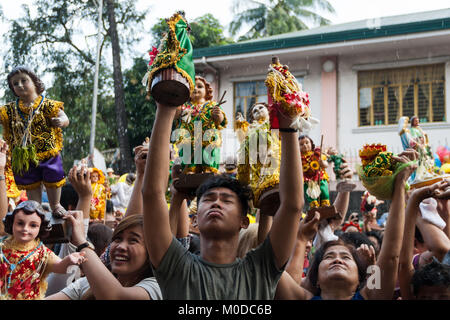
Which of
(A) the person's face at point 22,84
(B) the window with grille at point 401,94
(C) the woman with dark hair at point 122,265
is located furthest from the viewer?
(B) the window with grille at point 401,94

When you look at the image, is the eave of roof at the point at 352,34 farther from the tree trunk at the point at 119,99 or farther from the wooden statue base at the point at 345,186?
the wooden statue base at the point at 345,186

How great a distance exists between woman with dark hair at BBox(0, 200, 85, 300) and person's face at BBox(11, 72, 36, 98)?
5.08 ft

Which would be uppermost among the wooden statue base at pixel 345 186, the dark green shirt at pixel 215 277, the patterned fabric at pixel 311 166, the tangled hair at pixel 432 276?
the patterned fabric at pixel 311 166

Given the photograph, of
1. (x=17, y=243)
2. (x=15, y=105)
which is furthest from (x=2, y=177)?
(x=15, y=105)

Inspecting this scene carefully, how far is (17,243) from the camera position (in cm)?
287

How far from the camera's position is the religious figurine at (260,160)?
144 inches

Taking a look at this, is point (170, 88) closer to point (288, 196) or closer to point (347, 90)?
point (288, 196)

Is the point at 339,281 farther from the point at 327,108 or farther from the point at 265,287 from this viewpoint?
the point at 327,108

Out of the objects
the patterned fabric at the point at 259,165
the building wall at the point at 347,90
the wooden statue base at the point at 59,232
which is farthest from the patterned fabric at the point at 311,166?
the building wall at the point at 347,90

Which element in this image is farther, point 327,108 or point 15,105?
point 327,108

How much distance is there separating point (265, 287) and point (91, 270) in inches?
33.3

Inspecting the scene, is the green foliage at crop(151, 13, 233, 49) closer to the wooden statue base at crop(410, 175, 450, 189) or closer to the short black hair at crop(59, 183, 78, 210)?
the short black hair at crop(59, 183, 78, 210)

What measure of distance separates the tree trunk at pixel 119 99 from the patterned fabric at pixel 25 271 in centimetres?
912

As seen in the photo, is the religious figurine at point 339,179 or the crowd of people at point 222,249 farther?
the religious figurine at point 339,179
